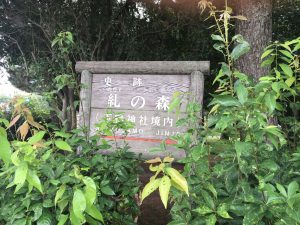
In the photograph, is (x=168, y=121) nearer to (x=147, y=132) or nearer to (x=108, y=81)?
(x=147, y=132)

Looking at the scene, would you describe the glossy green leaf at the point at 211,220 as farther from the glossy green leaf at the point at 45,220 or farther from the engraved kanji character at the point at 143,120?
the engraved kanji character at the point at 143,120

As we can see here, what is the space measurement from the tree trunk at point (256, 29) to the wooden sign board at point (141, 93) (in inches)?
80.1

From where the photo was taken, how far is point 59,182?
149 centimetres

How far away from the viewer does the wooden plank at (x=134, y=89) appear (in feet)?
7.74

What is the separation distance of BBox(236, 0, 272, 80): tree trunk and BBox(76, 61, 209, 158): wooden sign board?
2035 millimetres

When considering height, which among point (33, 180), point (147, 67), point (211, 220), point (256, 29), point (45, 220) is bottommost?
point (45, 220)

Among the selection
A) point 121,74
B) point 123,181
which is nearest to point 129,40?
point 121,74

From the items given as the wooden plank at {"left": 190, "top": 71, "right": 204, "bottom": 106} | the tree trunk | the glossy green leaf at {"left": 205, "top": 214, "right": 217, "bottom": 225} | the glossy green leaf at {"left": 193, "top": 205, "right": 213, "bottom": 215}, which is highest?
the tree trunk

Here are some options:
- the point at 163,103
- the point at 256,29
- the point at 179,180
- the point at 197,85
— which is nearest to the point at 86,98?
the point at 163,103

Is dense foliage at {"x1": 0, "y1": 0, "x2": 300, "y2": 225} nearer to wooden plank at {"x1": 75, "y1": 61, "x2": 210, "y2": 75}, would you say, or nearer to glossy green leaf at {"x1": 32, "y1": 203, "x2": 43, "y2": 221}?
glossy green leaf at {"x1": 32, "y1": 203, "x2": 43, "y2": 221}

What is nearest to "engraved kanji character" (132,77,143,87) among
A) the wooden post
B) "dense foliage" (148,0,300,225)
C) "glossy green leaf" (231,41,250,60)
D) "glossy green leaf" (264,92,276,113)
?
the wooden post

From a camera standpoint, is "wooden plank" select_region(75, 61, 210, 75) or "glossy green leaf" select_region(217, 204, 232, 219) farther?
"wooden plank" select_region(75, 61, 210, 75)

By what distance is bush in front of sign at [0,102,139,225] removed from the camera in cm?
121

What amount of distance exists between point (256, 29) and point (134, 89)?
2301 millimetres
